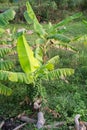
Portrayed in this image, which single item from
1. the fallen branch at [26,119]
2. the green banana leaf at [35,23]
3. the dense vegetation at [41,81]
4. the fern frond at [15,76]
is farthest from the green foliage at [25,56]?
the green banana leaf at [35,23]

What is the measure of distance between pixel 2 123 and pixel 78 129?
1.70 metres

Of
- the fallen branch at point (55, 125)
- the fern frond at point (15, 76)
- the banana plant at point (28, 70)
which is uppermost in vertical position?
the banana plant at point (28, 70)

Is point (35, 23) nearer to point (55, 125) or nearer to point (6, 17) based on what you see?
point (6, 17)

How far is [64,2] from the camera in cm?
1454

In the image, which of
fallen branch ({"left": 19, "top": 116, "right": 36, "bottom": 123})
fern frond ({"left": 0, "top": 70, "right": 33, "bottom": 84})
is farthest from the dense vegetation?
fallen branch ({"left": 19, "top": 116, "right": 36, "bottom": 123})

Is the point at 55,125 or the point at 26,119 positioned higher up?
the point at 26,119

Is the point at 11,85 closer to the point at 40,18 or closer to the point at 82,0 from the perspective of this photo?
the point at 40,18

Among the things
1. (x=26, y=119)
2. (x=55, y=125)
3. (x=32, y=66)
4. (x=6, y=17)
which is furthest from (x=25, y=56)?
(x=55, y=125)

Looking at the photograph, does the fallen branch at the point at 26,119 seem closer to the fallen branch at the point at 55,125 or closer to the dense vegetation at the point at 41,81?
the dense vegetation at the point at 41,81

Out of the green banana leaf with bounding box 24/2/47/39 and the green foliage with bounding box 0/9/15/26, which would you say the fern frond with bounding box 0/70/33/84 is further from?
the green banana leaf with bounding box 24/2/47/39

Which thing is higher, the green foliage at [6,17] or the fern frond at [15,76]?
the green foliage at [6,17]

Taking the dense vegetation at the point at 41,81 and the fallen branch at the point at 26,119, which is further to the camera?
the fallen branch at the point at 26,119

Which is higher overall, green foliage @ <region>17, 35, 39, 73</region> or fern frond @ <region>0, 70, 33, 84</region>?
green foliage @ <region>17, 35, 39, 73</region>

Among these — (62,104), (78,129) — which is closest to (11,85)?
(62,104)
